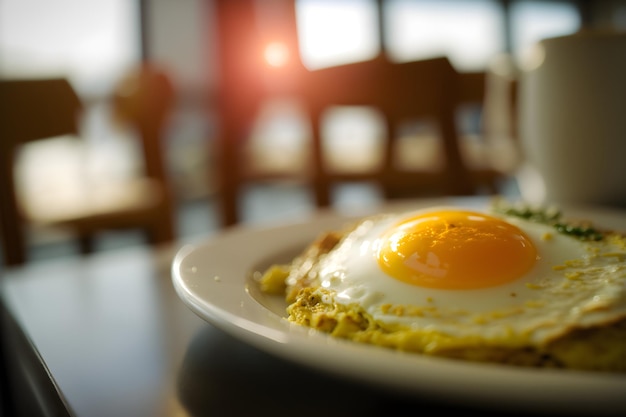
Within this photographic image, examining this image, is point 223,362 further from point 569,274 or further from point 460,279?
point 569,274

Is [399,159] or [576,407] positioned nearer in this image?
[576,407]

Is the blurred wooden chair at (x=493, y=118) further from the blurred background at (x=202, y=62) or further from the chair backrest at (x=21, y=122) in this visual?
the chair backrest at (x=21, y=122)

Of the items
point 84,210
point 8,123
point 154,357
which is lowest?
point 84,210

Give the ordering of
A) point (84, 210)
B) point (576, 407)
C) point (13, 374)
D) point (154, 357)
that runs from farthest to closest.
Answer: point (84, 210) → point (13, 374) → point (154, 357) → point (576, 407)

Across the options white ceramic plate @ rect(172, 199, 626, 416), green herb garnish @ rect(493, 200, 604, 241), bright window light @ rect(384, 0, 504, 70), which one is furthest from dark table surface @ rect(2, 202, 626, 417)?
bright window light @ rect(384, 0, 504, 70)

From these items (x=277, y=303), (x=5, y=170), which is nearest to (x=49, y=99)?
(x=5, y=170)
